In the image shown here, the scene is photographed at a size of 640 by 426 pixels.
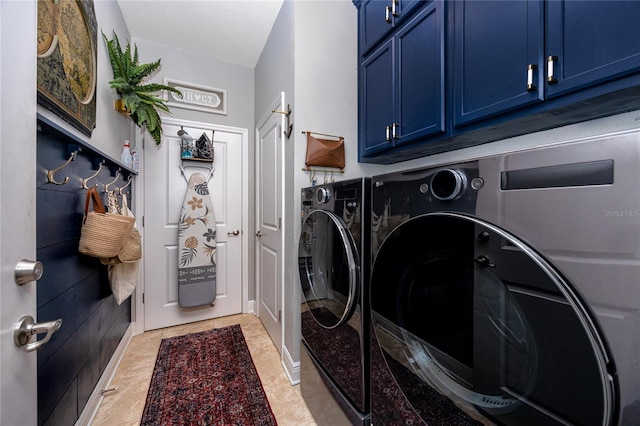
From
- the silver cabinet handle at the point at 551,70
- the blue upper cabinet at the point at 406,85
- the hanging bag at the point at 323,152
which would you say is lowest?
the hanging bag at the point at 323,152

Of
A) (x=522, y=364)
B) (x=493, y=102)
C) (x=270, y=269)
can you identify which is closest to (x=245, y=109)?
(x=270, y=269)

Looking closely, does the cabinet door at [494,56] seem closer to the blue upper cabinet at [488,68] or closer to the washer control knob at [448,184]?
the blue upper cabinet at [488,68]

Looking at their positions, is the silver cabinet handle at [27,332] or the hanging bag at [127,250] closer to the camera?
the silver cabinet handle at [27,332]

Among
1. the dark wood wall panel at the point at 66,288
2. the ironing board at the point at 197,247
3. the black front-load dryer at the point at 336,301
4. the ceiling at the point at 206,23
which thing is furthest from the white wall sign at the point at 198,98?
the black front-load dryer at the point at 336,301

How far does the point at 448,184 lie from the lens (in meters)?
0.60

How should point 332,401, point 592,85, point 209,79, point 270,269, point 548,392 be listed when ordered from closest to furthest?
1. point 548,392
2. point 592,85
3. point 332,401
4. point 270,269
5. point 209,79

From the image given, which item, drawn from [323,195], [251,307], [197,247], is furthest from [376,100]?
[251,307]

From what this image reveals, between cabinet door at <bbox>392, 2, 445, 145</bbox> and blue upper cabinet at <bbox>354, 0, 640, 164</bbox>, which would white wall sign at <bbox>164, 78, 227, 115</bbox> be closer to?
blue upper cabinet at <bbox>354, 0, 640, 164</bbox>

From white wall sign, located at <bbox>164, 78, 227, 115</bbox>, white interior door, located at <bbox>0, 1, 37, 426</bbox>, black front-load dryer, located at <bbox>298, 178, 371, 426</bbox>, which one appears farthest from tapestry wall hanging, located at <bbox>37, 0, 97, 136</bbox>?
black front-load dryer, located at <bbox>298, 178, 371, 426</bbox>

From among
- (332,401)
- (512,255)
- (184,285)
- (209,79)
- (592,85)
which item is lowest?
(332,401)

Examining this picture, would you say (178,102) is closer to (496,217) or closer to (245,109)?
(245,109)

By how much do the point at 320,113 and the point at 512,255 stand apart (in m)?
1.50

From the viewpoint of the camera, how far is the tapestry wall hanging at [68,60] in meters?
0.99

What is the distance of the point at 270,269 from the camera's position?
2191 mm
